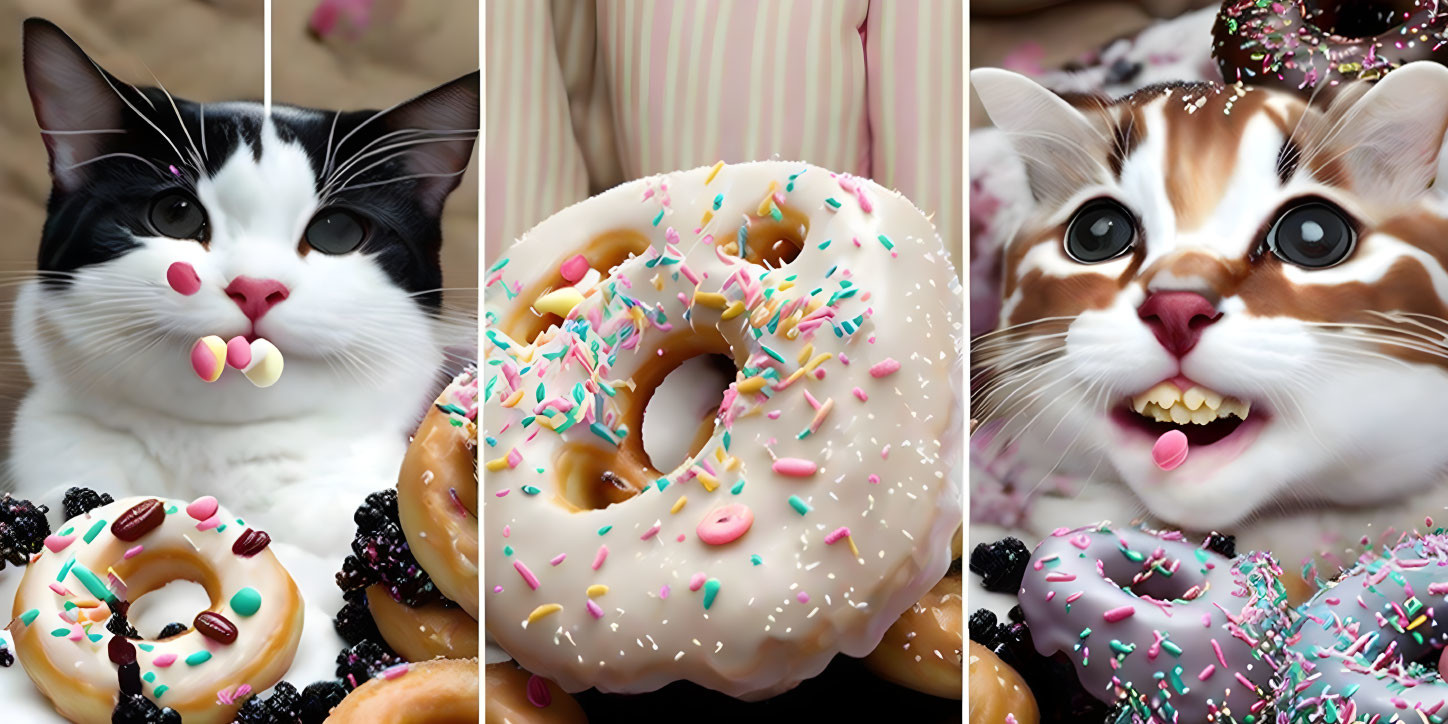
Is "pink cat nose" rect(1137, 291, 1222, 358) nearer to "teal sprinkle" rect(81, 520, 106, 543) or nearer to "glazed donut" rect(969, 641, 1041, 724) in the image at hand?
"glazed donut" rect(969, 641, 1041, 724)

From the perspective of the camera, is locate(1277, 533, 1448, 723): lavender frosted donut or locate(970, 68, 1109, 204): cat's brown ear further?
locate(970, 68, 1109, 204): cat's brown ear

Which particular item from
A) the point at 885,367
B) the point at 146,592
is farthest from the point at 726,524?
the point at 146,592

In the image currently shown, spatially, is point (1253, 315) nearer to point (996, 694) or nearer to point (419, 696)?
point (996, 694)

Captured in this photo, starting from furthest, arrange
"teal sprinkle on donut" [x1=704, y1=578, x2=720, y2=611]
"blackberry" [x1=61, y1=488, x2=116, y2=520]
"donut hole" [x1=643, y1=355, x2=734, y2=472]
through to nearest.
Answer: "blackberry" [x1=61, y1=488, x2=116, y2=520]
"donut hole" [x1=643, y1=355, x2=734, y2=472]
"teal sprinkle on donut" [x1=704, y1=578, x2=720, y2=611]

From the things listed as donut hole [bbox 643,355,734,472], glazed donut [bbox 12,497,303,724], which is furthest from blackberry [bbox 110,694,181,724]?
donut hole [bbox 643,355,734,472]

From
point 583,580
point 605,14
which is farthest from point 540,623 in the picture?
point 605,14

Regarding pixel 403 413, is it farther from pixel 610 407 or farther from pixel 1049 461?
pixel 1049 461

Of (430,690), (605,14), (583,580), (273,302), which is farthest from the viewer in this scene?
(605,14)
